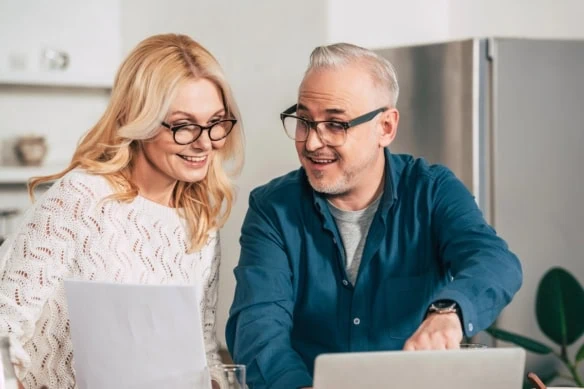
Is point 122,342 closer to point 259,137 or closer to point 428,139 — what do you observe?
point 428,139

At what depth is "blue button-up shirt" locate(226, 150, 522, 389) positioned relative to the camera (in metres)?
1.92

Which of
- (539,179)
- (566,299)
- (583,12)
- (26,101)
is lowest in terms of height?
(566,299)

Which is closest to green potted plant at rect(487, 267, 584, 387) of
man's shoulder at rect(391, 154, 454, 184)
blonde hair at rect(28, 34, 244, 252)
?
man's shoulder at rect(391, 154, 454, 184)

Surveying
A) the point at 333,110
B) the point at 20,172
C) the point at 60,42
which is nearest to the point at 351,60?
the point at 333,110

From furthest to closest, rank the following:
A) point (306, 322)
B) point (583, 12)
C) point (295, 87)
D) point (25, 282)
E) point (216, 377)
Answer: point (583, 12)
point (295, 87)
point (306, 322)
point (25, 282)
point (216, 377)

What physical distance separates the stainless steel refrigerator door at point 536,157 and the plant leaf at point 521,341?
7 centimetres

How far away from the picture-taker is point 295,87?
3902 millimetres

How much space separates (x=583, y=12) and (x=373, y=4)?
3.20 ft

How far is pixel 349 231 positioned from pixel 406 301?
195 mm

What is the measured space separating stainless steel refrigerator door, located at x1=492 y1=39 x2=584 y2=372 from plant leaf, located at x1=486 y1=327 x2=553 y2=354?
7cm

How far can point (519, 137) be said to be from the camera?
137 inches

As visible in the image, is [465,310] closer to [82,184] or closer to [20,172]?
[82,184]

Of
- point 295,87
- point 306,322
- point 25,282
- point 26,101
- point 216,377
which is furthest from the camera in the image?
point 26,101

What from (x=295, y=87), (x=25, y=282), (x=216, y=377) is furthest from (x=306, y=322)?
(x=295, y=87)
